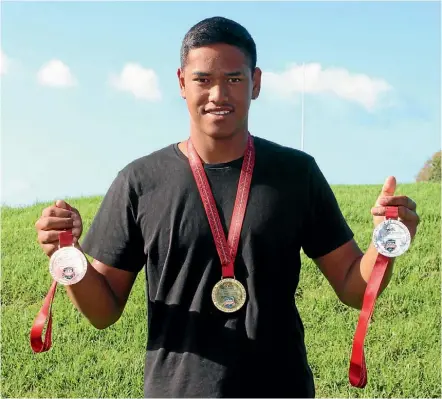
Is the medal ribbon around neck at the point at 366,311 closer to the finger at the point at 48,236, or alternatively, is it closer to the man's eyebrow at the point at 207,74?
the man's eyebrow at the point at 207,74

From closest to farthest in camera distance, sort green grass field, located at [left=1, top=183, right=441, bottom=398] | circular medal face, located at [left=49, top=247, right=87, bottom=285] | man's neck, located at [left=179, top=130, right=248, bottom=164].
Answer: circular medal face, located at [left=49, top=247, right=87, bottom=285] → man's neck, located at [left=179, top=130, right=248, bottom=164] → green grass field, located at [left=1, top=183, right=441, bottom=398]

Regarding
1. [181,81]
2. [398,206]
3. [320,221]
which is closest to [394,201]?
[398,206]

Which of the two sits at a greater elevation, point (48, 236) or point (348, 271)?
point (48, 236)

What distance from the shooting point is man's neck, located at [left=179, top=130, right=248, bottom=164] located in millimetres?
2895

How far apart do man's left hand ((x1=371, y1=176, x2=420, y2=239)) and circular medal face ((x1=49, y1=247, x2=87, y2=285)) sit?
1.24 meters

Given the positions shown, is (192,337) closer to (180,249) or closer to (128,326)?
(180,249)

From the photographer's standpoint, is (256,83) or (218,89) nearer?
(218,89)

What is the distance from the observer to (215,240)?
9.11ft

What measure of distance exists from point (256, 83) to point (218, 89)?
0.30 metres

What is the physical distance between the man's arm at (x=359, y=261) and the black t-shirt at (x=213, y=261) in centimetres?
16

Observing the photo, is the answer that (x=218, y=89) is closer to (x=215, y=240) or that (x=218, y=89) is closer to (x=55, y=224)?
(x=215, y=240)

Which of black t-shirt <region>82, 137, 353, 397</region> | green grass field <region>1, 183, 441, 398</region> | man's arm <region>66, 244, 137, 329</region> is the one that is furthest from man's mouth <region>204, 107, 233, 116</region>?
green grass field <region>1, 183, 441, 398</region>

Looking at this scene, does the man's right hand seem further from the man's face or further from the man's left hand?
the man's left hand

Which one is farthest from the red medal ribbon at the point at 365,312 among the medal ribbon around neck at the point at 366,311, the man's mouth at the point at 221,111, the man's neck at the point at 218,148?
the man's mouth at the point at 221,111
